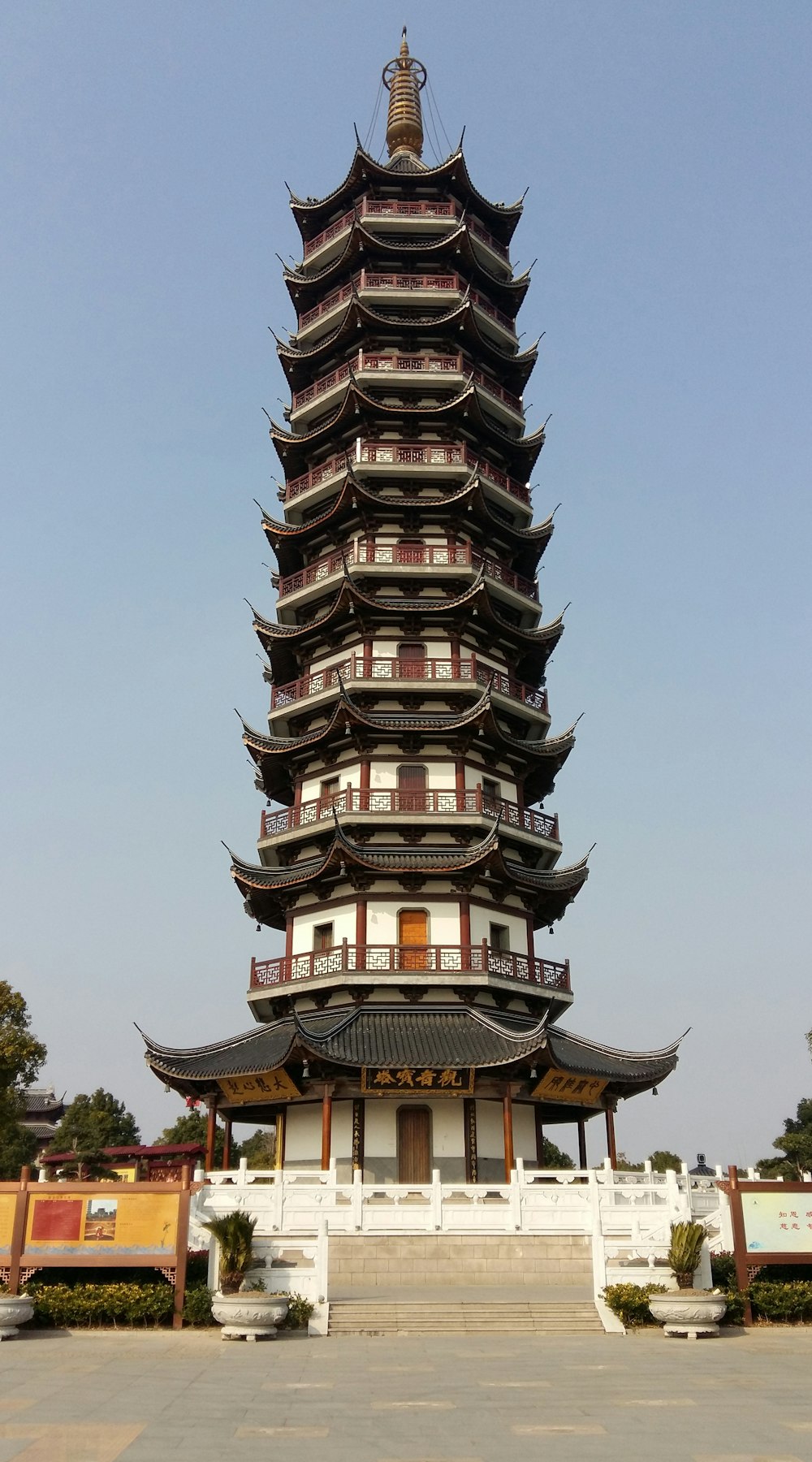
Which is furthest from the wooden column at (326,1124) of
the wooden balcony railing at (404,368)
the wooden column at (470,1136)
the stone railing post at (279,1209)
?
the wooden balcony railing at (404,368)

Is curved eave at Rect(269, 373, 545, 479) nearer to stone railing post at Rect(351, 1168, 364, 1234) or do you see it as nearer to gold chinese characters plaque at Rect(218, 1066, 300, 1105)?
gold chinese characters plaque at Rect(218, 1066, 300, 1105)

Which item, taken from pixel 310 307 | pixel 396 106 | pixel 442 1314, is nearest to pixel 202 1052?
pixel 442 1314

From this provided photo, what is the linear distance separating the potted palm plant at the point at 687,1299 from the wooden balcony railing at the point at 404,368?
23712 millimetres

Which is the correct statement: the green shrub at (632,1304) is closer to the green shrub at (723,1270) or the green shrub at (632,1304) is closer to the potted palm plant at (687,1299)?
the potted palm plant at (687,1299)

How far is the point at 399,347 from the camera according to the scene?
110 feet

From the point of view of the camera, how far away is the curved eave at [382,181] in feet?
116

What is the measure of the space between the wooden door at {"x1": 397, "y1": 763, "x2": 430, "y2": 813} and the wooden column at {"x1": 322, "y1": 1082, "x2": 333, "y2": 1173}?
6627mm

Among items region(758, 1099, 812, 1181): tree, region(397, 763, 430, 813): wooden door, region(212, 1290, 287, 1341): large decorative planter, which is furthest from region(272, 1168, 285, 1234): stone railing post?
region(758, 1099, 812, 1181): tree

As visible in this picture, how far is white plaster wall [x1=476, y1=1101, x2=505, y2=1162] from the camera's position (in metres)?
24.5

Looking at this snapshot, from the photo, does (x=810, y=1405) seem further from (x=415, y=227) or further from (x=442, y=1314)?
(x=415, y=227)

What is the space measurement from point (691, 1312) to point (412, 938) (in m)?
12.0

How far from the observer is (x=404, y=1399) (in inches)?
426

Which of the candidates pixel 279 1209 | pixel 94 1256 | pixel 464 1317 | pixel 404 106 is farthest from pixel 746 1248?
pixel 404 106

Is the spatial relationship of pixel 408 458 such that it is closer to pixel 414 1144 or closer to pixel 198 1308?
pixel 414 1144
